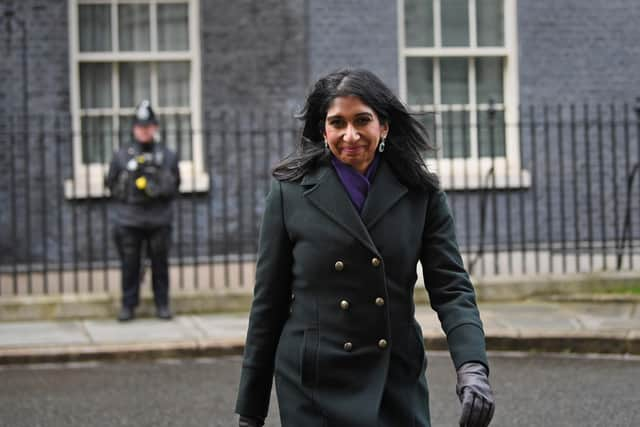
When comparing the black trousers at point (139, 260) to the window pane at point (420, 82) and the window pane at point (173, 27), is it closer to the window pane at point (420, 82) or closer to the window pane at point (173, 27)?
the window pane at point (173, 27)

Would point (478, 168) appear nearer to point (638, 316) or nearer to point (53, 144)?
point (638, 316)

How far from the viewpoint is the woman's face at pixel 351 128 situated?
325 centimetres

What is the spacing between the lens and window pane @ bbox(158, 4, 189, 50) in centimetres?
1353

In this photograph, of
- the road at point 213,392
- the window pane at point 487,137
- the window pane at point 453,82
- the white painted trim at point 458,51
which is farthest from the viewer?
the window pane at point 453,82

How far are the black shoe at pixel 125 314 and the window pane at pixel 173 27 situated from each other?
4078 mm

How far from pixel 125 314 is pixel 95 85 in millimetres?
3883

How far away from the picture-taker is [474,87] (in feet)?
45.9

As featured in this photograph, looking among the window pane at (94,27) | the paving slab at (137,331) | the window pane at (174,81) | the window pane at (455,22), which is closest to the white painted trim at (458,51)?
the window pane at (455,22)

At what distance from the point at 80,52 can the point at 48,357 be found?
5.26 m

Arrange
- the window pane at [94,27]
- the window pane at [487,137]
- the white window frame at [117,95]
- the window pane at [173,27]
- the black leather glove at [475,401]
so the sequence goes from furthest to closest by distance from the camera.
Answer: the window pane at [487,137]
the window pane at [173,27]
the window pane at [94,27]
the white window frame at [117,95]
the black leather glove at [475,401]

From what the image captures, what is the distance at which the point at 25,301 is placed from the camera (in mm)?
10750

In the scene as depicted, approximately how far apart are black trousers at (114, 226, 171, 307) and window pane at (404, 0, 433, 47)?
4.56 m

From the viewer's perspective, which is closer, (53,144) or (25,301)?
(25,301)

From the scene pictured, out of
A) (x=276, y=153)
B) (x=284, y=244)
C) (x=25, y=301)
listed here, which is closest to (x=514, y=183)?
(x=276, y=153)
